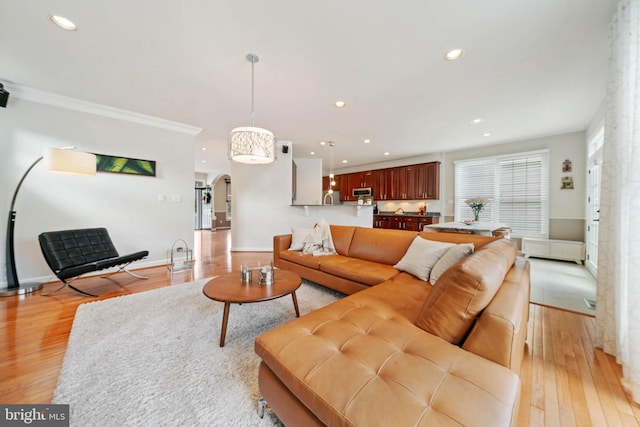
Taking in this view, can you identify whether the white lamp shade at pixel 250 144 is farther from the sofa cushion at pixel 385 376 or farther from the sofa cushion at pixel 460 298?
the sofa cushion at pixel 460 298

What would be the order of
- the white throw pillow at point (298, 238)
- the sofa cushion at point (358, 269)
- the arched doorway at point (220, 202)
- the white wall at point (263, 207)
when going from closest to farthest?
1. the sofa cushion at point (358, 269)
2. the white throw pillow at point (298, 238)
3. the white wall at point (263, 207)
4. the arched doorway at point (220, 202)

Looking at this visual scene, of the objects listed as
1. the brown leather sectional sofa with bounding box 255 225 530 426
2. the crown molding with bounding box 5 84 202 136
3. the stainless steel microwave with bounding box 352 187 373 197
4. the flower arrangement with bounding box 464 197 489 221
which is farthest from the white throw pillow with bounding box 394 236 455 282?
the stainless steel microwave with bounding box 352 187 373 197

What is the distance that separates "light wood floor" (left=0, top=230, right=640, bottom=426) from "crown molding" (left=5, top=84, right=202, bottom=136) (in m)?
2.60

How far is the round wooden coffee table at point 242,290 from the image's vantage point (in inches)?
67.9

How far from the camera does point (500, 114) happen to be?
3.66 m

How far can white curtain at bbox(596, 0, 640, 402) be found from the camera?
142cm

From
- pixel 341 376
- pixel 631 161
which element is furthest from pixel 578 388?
pixel 341 376

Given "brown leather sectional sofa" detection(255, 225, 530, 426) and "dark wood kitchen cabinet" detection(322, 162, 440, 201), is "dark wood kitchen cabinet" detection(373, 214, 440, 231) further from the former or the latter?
"brown leather sectional sofa" detection(255, 225, 530, 426)

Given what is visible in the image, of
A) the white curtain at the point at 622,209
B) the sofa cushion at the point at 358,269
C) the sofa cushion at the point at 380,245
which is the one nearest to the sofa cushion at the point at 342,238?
the sofa cushion at the point at 380,245

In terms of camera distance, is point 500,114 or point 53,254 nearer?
point 53,254

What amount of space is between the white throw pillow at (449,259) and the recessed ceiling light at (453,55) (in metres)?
1.85

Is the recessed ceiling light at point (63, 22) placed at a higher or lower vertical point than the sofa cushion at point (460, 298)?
higher

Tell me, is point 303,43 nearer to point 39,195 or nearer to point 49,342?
point 49,342

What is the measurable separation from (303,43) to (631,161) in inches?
101
